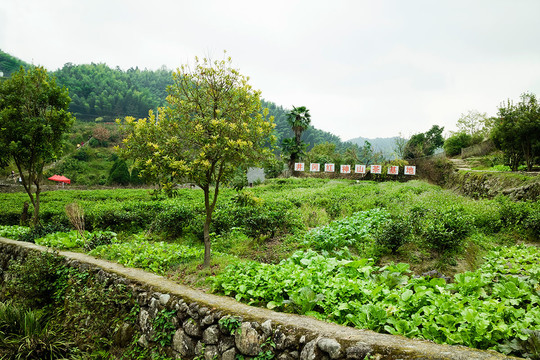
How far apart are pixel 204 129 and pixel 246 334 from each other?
326cm

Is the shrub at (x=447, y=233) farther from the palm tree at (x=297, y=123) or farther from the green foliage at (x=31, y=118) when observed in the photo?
the palm tree at (x=297, y=123)

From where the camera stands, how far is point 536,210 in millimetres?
8164

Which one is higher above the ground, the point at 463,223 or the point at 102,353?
the point at 463,223

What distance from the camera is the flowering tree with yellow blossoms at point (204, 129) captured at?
5012 millimetres

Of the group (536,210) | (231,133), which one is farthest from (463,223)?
(231,133)

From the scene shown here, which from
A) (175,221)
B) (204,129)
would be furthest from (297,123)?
(204,129)

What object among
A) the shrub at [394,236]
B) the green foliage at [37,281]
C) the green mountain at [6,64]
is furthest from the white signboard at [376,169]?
the green mountain at [6,64]

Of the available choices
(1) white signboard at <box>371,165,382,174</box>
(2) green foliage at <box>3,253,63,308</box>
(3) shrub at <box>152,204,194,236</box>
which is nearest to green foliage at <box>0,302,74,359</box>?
(2) green foliage at <box>3,253,63,308</box>

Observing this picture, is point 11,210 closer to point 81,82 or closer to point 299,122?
point 299,122

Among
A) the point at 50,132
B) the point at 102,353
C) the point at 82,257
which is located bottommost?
the point at 102,353

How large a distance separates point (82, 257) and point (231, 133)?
13.4 feet

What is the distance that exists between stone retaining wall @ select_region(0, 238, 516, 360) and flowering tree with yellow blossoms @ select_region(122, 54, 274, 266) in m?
1.18

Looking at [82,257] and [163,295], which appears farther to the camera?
[82,257]

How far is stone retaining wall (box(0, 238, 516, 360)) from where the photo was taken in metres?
2.41
